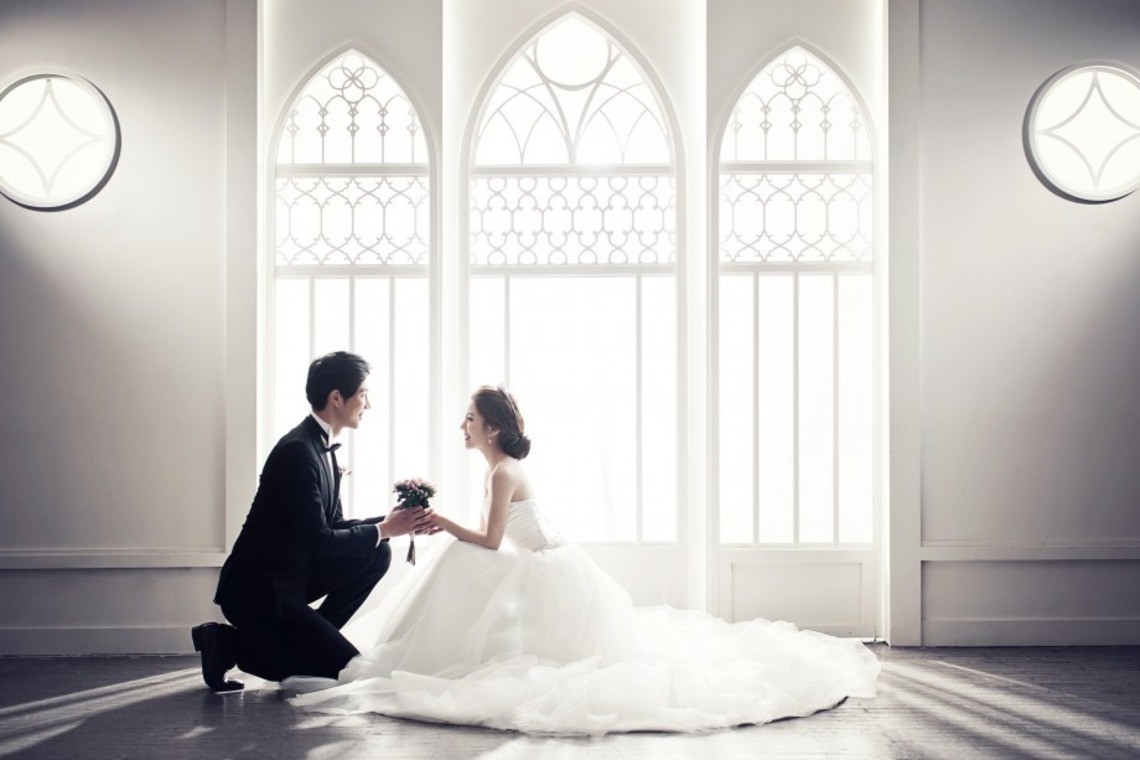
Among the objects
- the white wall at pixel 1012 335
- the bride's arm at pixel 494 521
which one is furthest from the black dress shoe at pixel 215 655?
the white wall at pixel 1012 335

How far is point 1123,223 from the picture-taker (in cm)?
478

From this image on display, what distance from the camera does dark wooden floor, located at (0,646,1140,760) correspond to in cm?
316

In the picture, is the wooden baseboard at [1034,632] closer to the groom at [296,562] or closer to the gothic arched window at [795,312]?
the gothic arched window at [795,312]

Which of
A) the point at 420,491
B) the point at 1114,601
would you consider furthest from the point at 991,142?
the point at 420,491

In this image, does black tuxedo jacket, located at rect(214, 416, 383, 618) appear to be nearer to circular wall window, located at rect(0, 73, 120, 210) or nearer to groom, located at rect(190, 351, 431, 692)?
groom, located at rect(190, 351, 431, 692)

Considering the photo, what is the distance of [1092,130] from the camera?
190 inches

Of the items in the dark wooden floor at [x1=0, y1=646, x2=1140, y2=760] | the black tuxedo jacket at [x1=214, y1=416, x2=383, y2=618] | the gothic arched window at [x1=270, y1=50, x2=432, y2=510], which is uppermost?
the gothic arched window at [x1=270, y1=50, x2=432, y2=510]

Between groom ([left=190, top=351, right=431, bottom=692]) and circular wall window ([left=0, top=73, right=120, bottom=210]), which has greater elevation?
circular wall window ([left=0, top=73, right=120, bottom=210])

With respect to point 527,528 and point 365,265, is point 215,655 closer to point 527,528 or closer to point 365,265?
point 527,528

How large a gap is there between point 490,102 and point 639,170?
0.88 metres

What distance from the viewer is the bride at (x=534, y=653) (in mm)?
3402

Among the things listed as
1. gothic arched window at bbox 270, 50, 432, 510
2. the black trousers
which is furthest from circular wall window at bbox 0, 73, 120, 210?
the black trousers

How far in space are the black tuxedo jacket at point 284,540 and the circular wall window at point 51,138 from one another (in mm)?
2059

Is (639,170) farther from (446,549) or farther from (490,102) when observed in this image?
(446,549)
